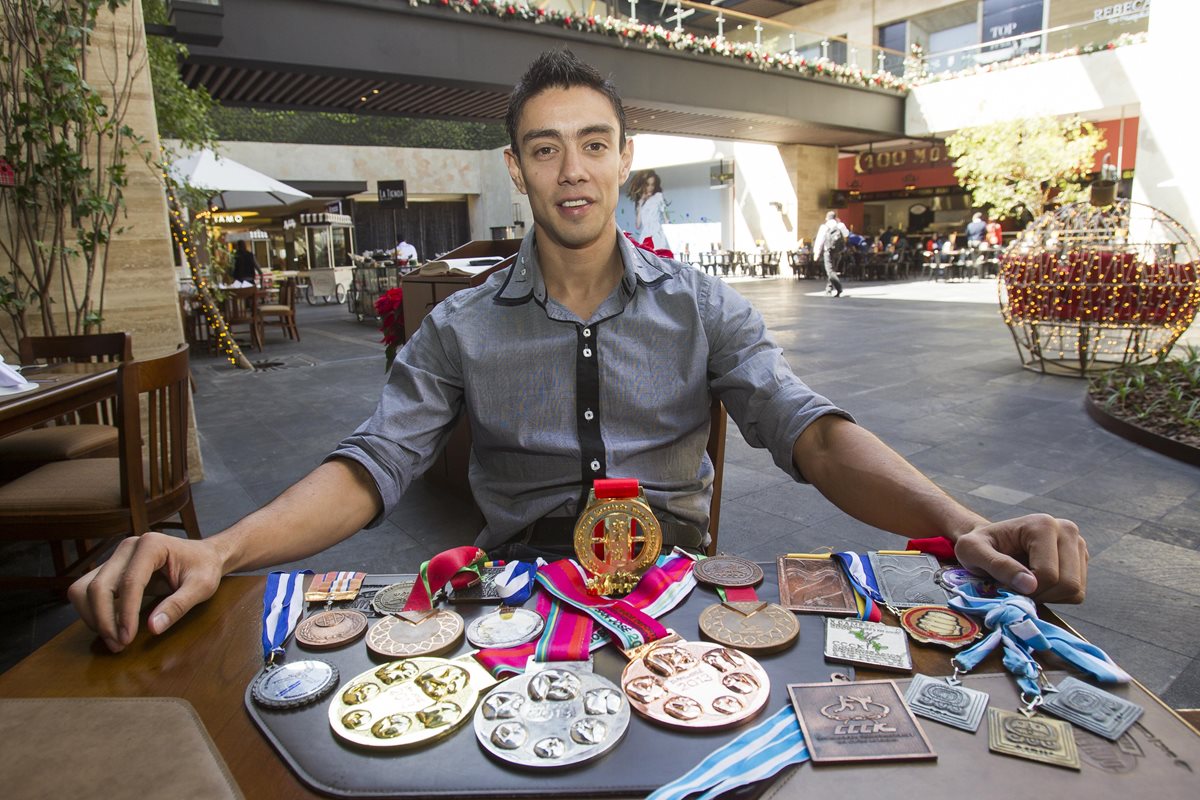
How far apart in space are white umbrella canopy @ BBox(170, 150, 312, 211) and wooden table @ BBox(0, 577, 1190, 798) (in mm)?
10207

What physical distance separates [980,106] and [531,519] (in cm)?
1901

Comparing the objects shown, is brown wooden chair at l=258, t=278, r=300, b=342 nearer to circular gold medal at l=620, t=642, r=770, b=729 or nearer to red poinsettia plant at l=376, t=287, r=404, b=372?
red poinsettia plant at l=376, t=287, r=404, b=372

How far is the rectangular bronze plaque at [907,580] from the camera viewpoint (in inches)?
38.2

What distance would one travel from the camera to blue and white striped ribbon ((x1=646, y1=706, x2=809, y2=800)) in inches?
25.7

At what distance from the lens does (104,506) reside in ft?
8.12

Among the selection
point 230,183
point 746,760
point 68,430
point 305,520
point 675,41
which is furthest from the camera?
point 675,41

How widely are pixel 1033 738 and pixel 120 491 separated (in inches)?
107

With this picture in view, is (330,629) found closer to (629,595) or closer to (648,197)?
(629,595)

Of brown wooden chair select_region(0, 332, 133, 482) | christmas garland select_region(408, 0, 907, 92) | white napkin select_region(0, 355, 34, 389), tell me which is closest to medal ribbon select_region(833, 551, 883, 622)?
white napkin select_region(0, 355, 34, 389)

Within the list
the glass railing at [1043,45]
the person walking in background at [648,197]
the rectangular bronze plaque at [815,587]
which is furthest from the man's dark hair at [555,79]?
the person walking in background at [648,197]

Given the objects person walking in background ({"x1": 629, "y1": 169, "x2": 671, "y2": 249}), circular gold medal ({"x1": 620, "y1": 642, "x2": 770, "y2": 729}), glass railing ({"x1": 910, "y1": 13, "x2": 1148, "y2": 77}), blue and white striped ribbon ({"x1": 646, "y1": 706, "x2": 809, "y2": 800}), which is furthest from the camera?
person walking in background ({"x1": 629, "y1": 169, "x2": 671, "y2": 249})

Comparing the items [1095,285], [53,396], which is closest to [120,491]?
[53,396]

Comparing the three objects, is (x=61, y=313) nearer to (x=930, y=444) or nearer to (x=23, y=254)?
(x=23, y=254)

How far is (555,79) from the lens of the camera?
4.90 ft
